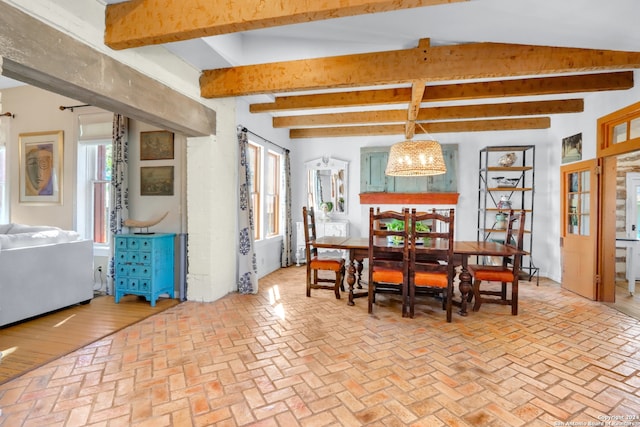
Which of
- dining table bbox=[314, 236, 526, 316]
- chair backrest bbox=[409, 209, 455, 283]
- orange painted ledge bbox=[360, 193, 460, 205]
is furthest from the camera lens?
orange painted ledge bbox=[360, 193, 460, 205]

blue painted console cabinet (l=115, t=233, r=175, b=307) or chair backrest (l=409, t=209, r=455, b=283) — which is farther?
blue painted console cabinet (l=115, t=233, r=175, b=307)

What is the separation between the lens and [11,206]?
4520mm

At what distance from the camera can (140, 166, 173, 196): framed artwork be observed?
12.9ft

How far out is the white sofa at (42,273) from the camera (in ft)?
9.57

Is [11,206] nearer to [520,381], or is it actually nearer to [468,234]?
[520,381]

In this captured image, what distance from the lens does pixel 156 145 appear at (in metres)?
3.95

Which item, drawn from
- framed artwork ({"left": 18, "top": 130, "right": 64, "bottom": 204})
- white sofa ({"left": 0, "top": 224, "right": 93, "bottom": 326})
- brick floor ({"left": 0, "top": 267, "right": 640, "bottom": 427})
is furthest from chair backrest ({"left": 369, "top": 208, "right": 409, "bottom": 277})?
framed artwork ({"left": 18, "top": 130, "right": 64, "bottom": 204})

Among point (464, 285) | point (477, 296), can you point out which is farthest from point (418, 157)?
point (477, 296)

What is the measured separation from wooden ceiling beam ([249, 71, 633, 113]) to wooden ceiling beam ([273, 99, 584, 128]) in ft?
A: 2.69

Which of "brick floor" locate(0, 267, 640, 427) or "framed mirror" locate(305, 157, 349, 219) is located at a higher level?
"framed mirror" locate(305, 157, 349, 219)

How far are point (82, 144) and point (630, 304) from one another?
7353mm

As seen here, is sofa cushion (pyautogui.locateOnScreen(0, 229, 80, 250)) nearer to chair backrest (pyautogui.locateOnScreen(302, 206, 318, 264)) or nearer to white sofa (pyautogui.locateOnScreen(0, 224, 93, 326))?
white sofa (pyautogui.locateOnScreen(0, 224, 93, 326))

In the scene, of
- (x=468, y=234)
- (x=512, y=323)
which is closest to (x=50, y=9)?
(x=512, y=323)

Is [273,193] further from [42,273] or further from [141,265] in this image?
[42,273]
